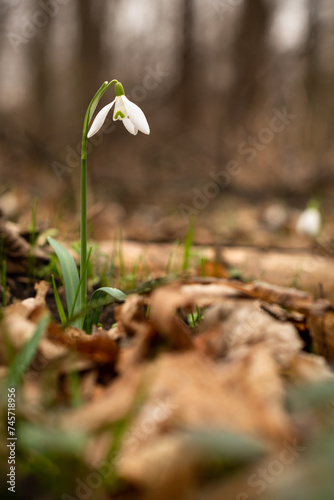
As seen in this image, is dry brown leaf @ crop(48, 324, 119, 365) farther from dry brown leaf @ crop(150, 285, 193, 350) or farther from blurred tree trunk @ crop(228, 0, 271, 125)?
blurred tree trunk @ crop(228, 0, 271, 125)

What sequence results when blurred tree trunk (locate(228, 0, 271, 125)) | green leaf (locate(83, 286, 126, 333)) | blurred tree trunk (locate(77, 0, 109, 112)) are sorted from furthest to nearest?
blurred tree trunk (locate(77, 0, 109, 112)), blurred tree trunk (locate(228, 0, 271, 125)), green leaf (locate(83, 286, 126, 333))

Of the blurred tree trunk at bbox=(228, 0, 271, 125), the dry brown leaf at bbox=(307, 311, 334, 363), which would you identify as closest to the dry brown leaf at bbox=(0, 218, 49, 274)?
the dry brown leaf at bbox=(307, 311, 334, 363)

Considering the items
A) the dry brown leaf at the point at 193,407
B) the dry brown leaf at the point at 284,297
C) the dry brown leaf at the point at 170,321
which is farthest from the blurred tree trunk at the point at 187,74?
the dry brown leaf at the point at 193,407

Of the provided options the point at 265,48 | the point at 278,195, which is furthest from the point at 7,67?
the point at 278,195

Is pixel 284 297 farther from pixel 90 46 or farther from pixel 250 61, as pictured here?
pixel 90 46

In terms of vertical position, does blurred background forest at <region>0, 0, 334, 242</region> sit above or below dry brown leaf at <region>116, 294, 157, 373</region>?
above

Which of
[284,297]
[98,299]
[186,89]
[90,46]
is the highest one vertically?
[90,46]

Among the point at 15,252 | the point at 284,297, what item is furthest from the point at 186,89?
the point at 284,297
